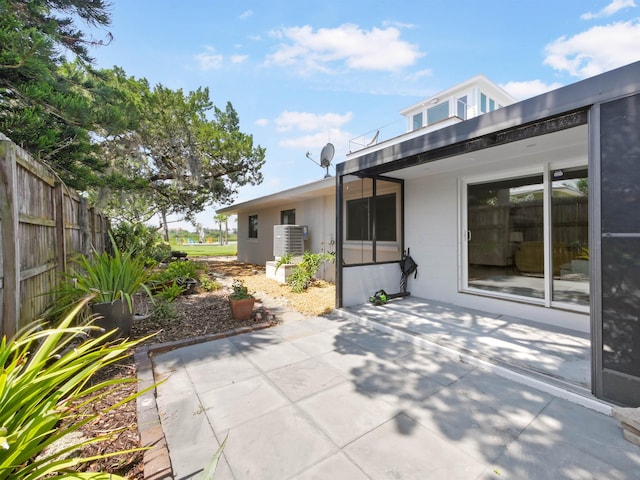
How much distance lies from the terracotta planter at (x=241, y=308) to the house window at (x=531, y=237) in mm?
3828

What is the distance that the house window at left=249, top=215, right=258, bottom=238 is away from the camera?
12806 mm

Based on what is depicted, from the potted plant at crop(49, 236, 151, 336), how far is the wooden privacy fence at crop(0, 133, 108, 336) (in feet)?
0.72

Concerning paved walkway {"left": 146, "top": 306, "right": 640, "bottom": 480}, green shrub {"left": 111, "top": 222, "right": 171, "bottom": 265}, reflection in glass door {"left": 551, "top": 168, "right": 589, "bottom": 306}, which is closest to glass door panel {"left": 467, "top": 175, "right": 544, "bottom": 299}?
reflection in glass door {"left": 551, "top": 168, "right": 589, "bottom": 306}

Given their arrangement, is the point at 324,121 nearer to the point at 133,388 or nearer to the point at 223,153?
the point at 223,153

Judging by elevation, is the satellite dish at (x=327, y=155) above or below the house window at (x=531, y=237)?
above

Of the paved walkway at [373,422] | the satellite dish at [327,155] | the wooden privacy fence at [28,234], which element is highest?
the satellite dish at [327,155]

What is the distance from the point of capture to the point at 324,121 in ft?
42.1

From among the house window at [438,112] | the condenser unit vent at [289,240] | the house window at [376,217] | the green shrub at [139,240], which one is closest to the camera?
the house window at [376,217]

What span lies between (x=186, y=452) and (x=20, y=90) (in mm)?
5058

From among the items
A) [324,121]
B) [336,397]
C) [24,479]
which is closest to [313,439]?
[336,397]

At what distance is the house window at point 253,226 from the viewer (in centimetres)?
1281

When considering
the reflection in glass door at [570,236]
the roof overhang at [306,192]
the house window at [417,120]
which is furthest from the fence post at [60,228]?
the house window at [417,120]

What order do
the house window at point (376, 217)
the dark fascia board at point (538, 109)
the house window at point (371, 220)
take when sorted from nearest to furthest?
the dark fascia board at point (538, 109), the house window at point (371, 220), the house window at point (376, 217)

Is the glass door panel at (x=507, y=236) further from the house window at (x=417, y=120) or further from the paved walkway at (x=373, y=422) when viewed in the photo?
the house window at (x=417, y=120)
